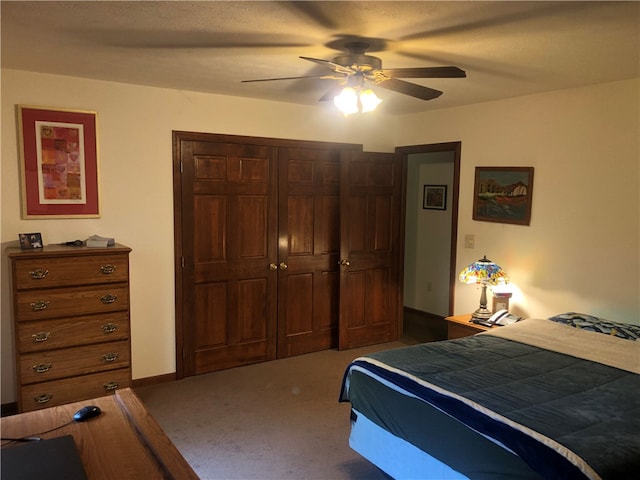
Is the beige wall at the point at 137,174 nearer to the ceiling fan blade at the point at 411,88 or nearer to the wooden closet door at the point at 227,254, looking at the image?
the wooden closet door at the point at 227,254

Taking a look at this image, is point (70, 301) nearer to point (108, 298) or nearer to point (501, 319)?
point (108, 298)

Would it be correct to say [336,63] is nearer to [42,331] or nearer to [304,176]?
[304,176]

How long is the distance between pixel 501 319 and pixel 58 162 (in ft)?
11.4

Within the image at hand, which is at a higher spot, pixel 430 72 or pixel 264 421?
pixel 430 72

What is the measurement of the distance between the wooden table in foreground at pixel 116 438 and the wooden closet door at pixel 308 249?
9.29ft

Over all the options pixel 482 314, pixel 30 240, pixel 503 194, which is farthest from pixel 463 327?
pixel 30 240

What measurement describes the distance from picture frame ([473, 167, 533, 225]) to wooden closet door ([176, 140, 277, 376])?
183 centimetres

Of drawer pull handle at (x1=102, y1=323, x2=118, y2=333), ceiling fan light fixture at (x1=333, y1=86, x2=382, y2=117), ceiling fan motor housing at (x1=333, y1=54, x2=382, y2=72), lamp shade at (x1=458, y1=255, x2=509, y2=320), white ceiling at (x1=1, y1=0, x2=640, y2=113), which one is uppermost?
white ceiling at (x1=1, y1=0, x2=640, y2=113)

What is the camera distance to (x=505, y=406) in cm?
206

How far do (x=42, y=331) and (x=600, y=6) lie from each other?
11.3ft

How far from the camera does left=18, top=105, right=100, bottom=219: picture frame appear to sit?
3.26 meters

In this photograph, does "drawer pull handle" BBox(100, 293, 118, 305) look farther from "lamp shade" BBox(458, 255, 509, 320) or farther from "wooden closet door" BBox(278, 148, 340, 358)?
"lamp shade" BBox(458, 255, 509, 320)

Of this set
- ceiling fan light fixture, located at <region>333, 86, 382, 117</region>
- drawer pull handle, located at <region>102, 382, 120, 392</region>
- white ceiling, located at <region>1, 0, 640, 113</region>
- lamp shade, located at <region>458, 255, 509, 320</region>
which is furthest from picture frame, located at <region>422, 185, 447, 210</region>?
drawer pull handle, located at <region>102, 382, 120, 392</region>

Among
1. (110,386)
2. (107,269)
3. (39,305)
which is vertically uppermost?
(107,269)
